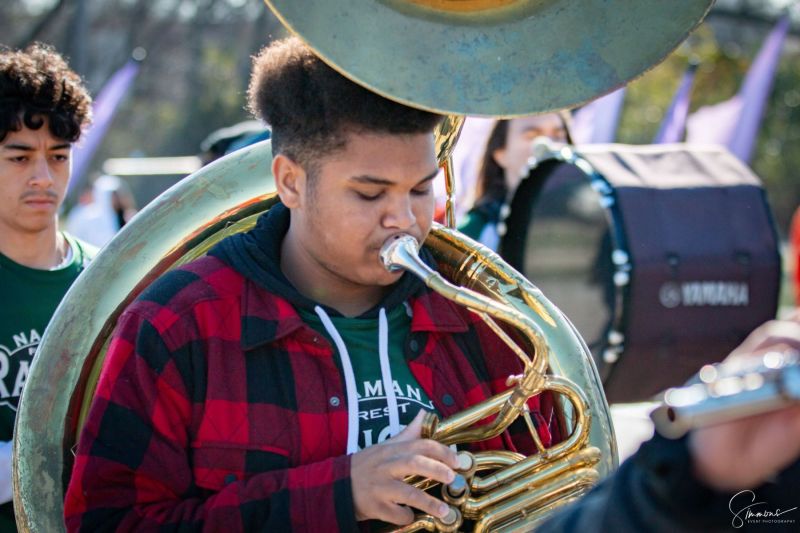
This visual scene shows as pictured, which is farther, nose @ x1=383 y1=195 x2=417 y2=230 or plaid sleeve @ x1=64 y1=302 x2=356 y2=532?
nose @ x1=383 y1=195 x2=417 y2=230

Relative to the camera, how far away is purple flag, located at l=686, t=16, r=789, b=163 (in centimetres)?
654

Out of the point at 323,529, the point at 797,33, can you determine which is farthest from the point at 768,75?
the point at 797,33

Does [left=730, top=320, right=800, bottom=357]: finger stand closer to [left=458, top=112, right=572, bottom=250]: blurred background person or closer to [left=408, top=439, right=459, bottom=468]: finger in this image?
[left=408, top=439, right=459, bottom=468]: finger

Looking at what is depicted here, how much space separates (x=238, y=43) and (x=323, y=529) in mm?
21660

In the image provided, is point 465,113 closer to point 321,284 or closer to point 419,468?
point 321,284

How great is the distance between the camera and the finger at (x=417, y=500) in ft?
5.08

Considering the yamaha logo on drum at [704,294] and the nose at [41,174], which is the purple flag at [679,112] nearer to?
the yamaha logo on drum at [704,294]

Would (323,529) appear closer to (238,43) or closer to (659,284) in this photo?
(659,284)

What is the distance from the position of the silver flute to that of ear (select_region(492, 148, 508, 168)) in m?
3.00

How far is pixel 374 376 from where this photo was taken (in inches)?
68.2

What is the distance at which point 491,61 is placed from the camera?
5.51 ft

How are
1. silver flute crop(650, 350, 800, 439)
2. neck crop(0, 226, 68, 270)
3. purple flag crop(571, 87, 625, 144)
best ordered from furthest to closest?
purple flag crop(571, 87, 625, 144)
neck crop(0, 226, 68, 270)
silver flute crop(650, 350, 800, 439)

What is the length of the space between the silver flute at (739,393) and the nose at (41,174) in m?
1.84

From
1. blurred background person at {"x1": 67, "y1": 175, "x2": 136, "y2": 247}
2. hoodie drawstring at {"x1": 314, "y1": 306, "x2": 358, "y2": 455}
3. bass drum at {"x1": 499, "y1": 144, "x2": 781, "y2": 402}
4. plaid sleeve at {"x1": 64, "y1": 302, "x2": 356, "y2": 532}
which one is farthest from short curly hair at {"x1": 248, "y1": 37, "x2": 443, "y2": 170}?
blurred background person at {"x1": 67, "y1": 175, "x2": 136, "y2": 247}
